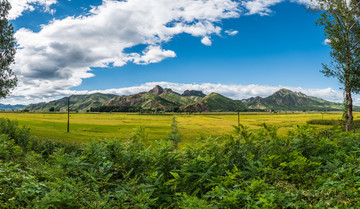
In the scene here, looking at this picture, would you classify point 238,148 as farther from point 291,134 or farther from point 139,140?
point 139,140

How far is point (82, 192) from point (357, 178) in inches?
278

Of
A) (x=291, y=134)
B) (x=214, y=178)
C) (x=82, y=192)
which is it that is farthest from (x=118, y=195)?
(x=291, y=134)

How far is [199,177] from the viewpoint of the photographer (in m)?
5.34

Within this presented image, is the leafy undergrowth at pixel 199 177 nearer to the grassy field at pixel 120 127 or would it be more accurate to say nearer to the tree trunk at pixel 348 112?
the grassy field at pixel 120 127

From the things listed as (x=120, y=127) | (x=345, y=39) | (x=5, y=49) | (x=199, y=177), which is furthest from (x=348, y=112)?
(x=120, y=127)

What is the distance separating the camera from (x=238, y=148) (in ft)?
21.8

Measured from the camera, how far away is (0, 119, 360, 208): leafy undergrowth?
4215mm

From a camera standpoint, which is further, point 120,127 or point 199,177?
point 120,127

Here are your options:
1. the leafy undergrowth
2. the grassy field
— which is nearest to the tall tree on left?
the grassy field

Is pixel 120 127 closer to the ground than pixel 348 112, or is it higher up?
closer to the ground

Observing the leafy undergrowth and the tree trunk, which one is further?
the tree trunk

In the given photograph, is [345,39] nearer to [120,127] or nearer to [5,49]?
[5,49]

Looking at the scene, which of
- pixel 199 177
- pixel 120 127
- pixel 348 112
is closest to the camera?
pixel 199 177

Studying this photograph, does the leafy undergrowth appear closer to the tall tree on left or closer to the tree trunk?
the tree trunk
